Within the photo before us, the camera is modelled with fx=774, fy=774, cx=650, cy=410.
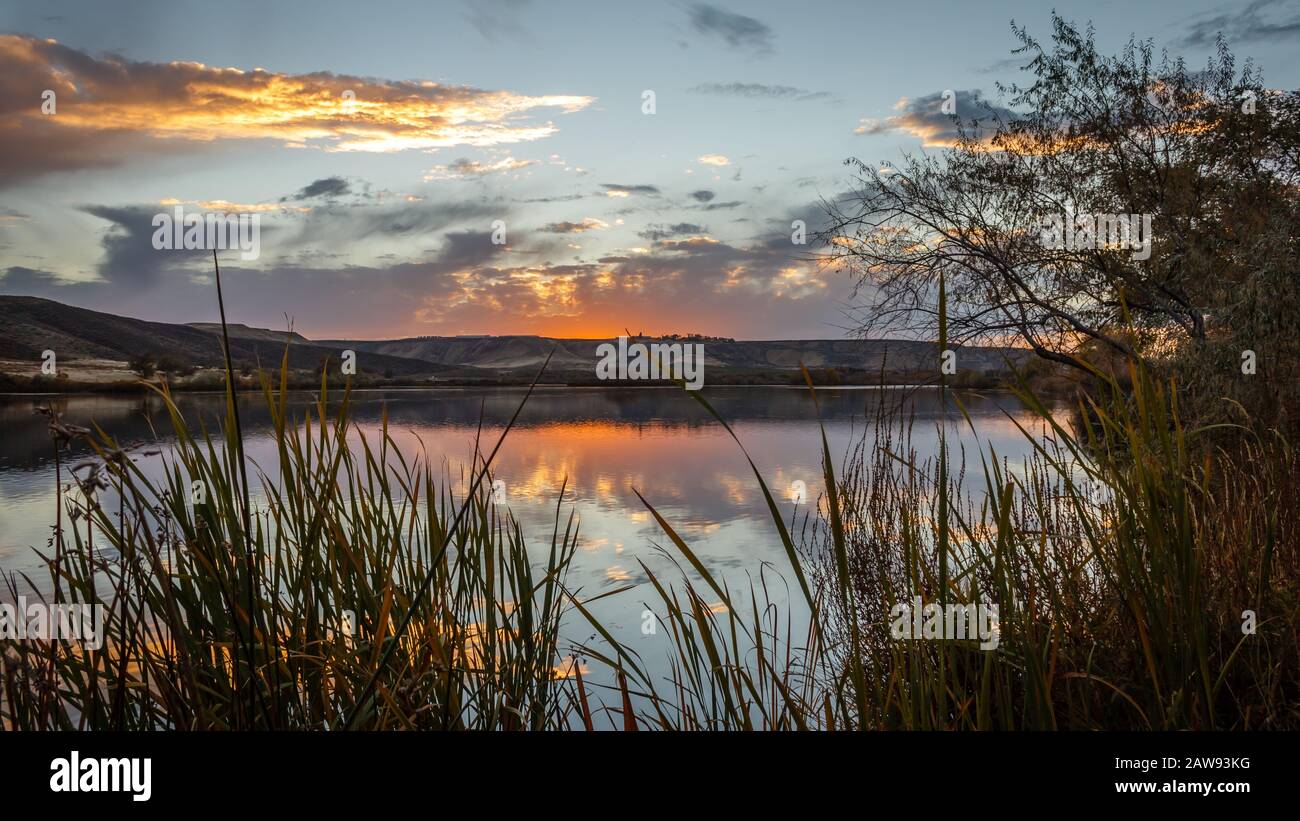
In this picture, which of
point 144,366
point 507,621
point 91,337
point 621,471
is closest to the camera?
point 507,621

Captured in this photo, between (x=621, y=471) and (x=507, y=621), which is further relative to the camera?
(x=621, y=471)

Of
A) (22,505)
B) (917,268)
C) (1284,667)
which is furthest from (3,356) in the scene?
(1284,667)

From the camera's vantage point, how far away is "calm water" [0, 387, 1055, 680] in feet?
30.0

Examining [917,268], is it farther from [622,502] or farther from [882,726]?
[882,726]

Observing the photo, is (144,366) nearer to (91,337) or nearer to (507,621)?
(507,621)

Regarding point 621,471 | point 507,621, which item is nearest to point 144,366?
point 621,471

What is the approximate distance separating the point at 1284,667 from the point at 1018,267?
951cm

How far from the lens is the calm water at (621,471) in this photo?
913 cm

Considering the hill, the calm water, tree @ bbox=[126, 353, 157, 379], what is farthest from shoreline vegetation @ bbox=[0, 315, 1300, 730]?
the hill

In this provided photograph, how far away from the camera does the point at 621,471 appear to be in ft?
59.0

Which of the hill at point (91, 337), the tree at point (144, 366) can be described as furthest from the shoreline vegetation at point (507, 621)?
the hill at point (91, 337)

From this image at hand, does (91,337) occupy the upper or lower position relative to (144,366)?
upper

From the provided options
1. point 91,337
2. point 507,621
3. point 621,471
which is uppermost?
point 91,337

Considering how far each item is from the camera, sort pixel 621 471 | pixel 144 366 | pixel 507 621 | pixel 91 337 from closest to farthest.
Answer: pixel 507 621, pixel 144 366, pixel 621 471, pixel 91 337
